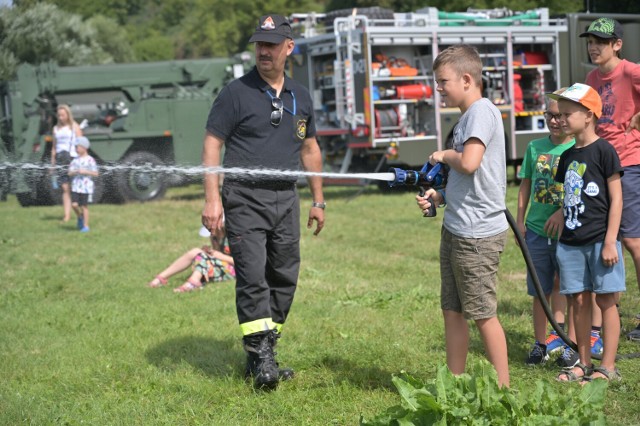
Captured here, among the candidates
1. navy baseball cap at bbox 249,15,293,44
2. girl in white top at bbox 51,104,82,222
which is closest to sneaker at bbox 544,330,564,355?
navy baseball cap at bbox 249,15,293,44

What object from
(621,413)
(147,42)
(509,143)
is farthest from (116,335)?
(147,42)

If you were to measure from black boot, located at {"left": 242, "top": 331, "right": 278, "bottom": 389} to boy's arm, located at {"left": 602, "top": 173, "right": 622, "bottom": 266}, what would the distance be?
208cm

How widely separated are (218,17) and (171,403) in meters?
54.9


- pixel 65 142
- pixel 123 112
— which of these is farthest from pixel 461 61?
pixel 123 112

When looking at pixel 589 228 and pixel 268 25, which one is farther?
pixel 268 25

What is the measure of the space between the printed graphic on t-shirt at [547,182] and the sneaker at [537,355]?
0.96 m

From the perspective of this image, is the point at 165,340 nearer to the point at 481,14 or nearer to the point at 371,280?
the point at 371,280

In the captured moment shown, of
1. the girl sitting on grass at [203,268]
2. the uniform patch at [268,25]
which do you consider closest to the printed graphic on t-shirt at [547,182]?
the uniform patch at [268,25]

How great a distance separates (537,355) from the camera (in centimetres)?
563

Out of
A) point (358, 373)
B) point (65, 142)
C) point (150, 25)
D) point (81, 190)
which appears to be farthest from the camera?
point (150, 25)

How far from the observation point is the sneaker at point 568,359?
5422 mm

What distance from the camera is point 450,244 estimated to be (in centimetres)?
462

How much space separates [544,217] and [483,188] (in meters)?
1.40

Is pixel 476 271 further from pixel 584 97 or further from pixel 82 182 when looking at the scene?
pixel 82 182
